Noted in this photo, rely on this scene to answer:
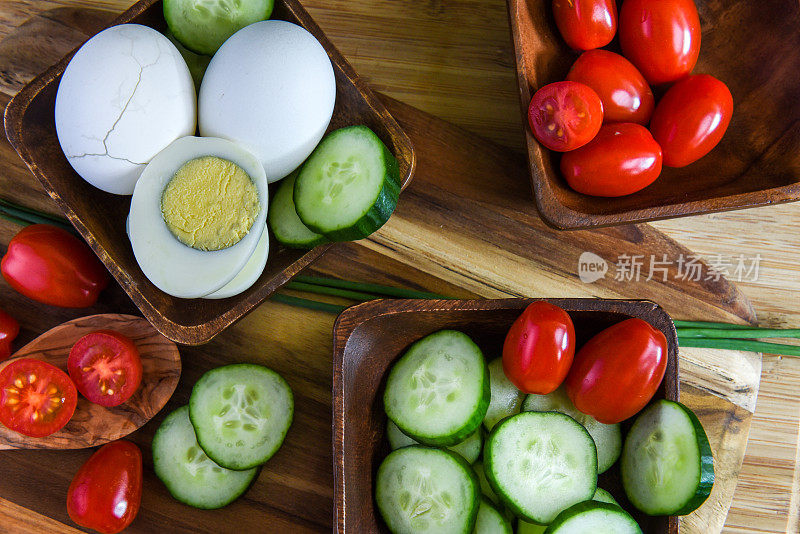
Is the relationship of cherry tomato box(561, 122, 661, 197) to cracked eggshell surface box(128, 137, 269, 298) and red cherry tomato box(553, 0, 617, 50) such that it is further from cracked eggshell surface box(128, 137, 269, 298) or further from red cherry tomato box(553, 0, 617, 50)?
cracked eggshell surface box(128, 137, 269, 298)

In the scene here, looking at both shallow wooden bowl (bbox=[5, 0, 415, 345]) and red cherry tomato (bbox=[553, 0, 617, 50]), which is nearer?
shallow wooden bowl (bbox=[5, 0, 415, 345])

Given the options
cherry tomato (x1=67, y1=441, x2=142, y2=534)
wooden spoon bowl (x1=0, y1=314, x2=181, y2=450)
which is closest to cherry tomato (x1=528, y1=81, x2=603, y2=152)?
wooden spoon bowl (x1=0, y1=314, x2=181, y2=450)

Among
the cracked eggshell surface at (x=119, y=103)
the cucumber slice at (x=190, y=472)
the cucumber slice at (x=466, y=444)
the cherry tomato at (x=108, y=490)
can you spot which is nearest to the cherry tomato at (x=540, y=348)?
the cucumber slice at (x=466, y=444)

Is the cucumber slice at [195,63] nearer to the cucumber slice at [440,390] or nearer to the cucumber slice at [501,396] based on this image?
the cucumber slice at [440,390]

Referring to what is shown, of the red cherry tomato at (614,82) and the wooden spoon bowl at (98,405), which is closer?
the red cherry tomato at (614,82)

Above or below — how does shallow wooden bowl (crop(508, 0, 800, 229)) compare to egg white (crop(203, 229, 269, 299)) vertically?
above

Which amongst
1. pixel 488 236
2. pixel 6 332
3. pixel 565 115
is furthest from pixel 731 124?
pixel 6 332

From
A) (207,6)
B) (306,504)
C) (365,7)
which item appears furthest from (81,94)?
(306,504)
